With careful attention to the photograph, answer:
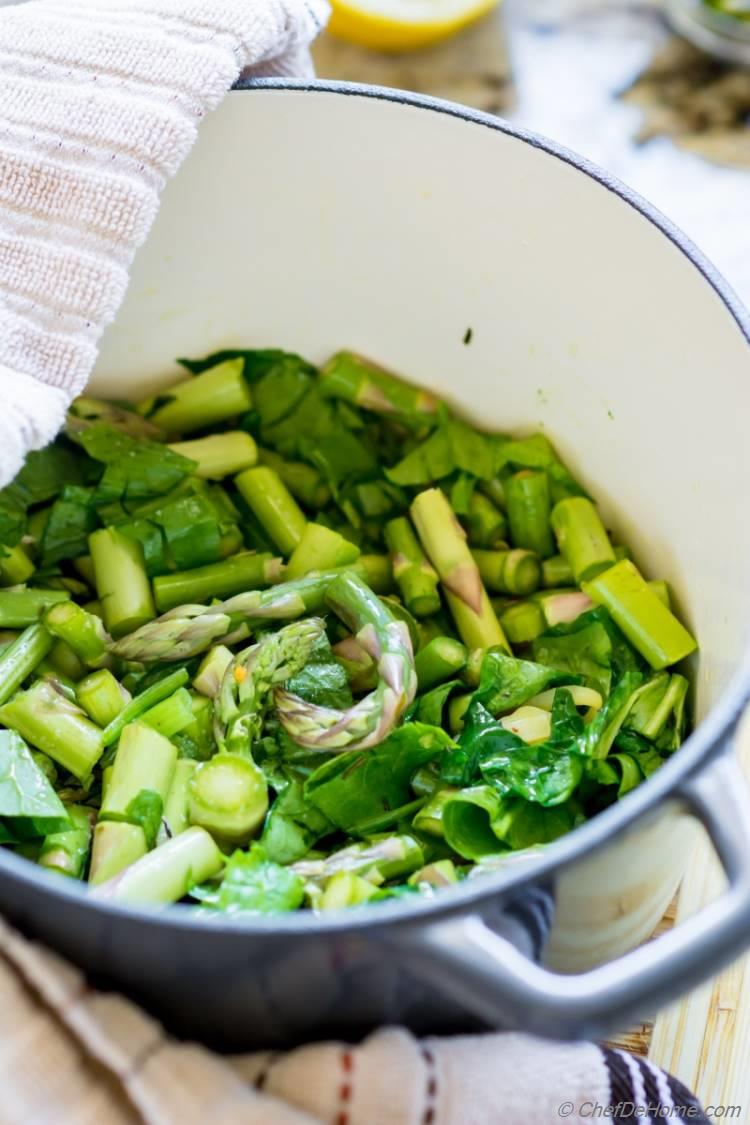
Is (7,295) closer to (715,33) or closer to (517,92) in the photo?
(517,92)

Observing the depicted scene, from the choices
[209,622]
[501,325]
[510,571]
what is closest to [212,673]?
[209,622]

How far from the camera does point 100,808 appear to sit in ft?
2.54

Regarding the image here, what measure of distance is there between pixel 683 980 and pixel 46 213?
1.88ft

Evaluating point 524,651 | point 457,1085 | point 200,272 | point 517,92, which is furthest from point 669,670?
point 517,92

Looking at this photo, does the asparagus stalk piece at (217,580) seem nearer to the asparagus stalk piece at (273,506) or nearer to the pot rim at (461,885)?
the asparagus stalk piece at (273,506)

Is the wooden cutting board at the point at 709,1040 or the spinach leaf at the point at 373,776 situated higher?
the spinach leaf at the point at 373,776

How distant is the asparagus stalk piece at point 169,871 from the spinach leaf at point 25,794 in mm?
64

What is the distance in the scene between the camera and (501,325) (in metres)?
0.94

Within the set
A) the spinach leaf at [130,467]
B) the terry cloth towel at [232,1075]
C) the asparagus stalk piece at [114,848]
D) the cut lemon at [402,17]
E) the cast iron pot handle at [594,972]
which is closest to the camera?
the cast iron pot handle at [594,972]

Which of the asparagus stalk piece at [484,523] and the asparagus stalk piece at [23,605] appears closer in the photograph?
the asparagus stalk piece at [23,605]

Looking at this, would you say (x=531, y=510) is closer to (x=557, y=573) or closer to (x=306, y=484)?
(x=557, y=573)

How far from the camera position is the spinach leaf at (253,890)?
657 mm

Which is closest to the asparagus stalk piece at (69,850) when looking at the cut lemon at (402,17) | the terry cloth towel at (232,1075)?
the terry cloth towel at (232,1075)

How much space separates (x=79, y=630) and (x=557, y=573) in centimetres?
35
